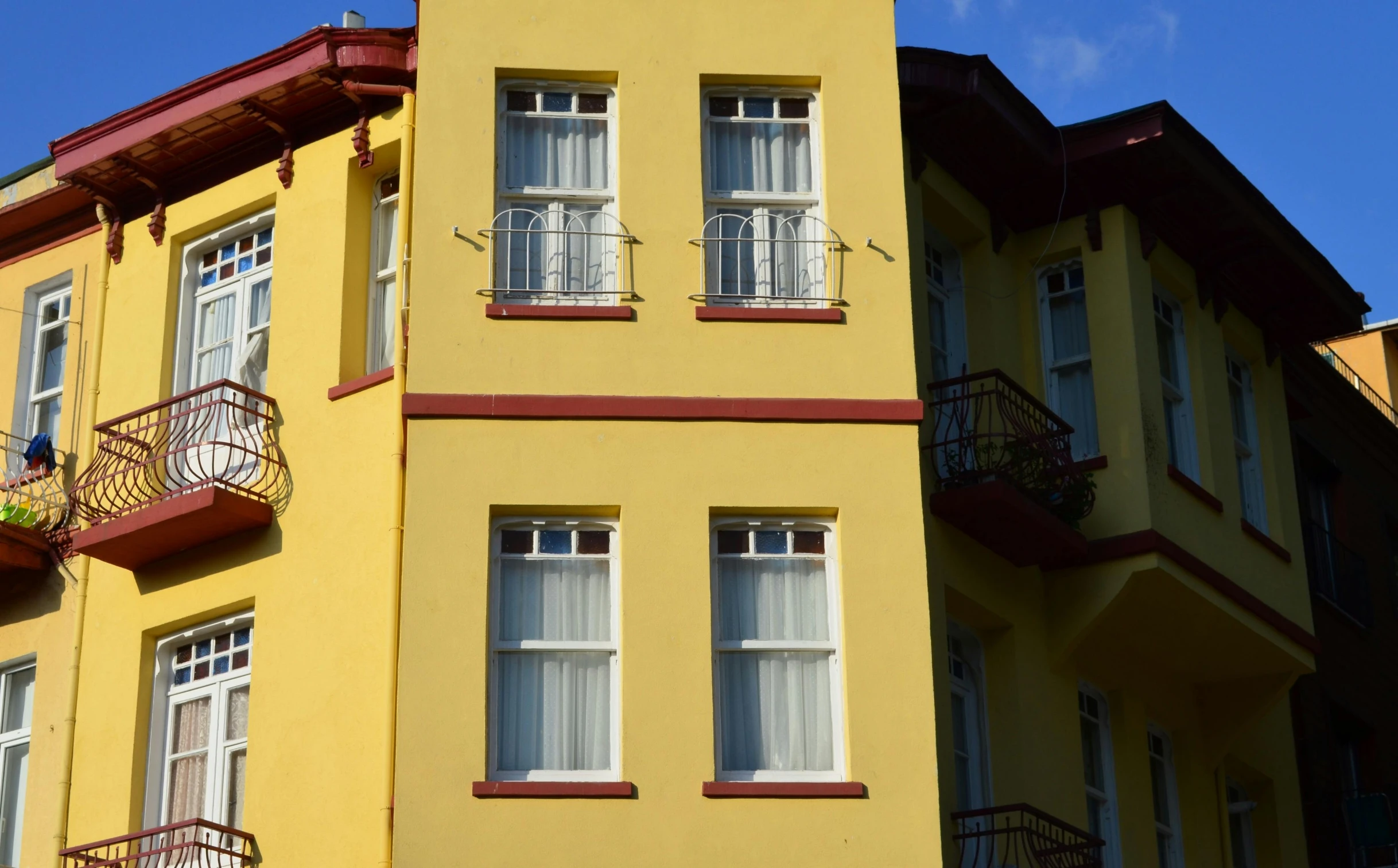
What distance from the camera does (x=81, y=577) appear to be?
19.2 meters

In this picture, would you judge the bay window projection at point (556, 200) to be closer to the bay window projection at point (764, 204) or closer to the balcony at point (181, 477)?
the bay window projection at point (764, 204)

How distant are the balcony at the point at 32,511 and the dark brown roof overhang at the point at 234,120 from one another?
252cm

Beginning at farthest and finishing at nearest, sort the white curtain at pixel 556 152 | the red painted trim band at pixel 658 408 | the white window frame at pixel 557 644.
Answer: 1. the white curtain at pixel 556 152
2. the red painted trim band at pixel 658 408
3. the white window frame at pixel 557 644

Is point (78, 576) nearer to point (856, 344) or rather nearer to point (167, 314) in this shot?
point (167, 314)

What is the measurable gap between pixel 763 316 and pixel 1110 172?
5261 millimetres

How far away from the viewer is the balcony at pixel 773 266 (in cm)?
1703

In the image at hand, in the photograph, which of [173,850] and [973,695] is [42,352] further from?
[973,695]

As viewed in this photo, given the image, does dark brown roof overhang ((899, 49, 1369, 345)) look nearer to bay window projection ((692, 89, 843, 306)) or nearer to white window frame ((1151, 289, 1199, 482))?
white window frame ((1151, 289, 1199, 482))

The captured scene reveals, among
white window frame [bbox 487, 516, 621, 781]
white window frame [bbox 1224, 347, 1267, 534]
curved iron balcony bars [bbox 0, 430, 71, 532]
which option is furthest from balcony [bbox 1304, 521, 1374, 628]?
curved iron balcony bars [bbox 0, 430, 71, 532]

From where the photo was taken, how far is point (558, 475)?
16109 mm

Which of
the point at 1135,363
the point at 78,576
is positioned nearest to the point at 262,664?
the point at 78,576

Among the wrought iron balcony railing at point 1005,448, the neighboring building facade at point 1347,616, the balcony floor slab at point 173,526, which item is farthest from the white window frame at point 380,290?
the neighboring building facade at point 1347,616

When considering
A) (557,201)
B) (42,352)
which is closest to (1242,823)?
(557,201)

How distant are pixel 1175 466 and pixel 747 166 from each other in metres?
5.60
